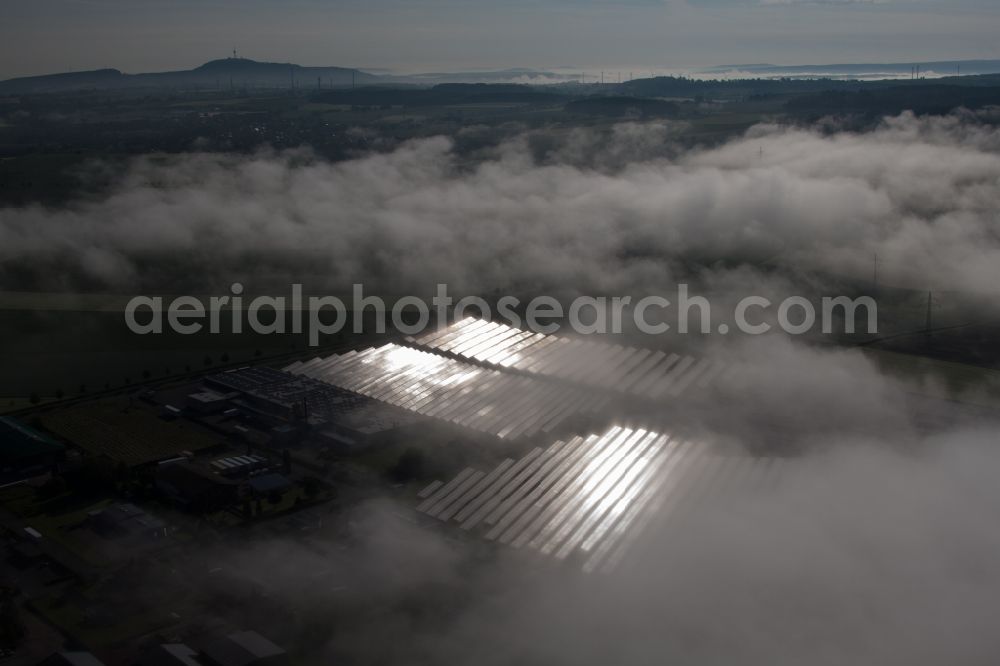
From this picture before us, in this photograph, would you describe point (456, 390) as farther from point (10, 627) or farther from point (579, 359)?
point (10, 627)

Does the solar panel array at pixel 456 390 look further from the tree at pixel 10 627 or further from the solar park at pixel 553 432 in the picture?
the tree at pixel 10 627

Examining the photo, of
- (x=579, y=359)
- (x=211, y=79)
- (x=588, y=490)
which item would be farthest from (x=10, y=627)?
(x=211, y=79)

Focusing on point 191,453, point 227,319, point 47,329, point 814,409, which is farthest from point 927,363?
point 47,329

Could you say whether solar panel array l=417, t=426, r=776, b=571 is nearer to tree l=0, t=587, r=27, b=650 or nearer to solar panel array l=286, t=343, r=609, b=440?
solar panel array l=286, t=343, r=609, b=440

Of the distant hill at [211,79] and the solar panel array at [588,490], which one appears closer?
the solar panel array at [588,490]

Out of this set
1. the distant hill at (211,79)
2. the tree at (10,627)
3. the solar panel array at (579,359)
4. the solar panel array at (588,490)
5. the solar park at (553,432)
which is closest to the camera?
the tree at (10,627)

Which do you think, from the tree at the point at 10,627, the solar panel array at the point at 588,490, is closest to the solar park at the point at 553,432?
the solar panel array at the point at 588,490
